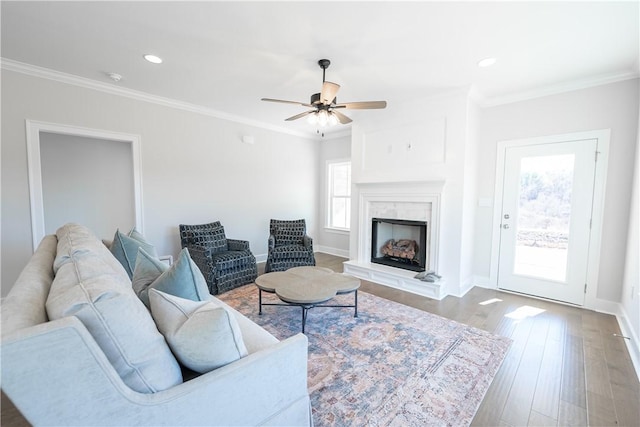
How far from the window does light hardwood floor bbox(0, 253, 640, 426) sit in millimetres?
2862

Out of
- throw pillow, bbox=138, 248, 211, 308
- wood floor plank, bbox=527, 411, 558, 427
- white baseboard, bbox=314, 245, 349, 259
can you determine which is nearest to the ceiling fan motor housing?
throw pillow, bbox=138, 248, 211, 308

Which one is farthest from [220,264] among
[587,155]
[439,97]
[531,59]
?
[587,155]

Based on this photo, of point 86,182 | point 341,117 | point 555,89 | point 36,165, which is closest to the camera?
point 341,117

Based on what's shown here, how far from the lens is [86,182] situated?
15.0ft

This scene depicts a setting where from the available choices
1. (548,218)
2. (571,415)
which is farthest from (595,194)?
(571,415)

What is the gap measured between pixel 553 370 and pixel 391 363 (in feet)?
4.02

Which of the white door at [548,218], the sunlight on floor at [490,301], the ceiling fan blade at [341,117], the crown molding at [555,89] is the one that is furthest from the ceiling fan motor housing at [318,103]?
the sunlight on floor at [490,301]

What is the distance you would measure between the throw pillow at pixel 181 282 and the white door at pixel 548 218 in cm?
390

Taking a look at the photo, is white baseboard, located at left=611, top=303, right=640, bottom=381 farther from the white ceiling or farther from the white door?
the white ceiling

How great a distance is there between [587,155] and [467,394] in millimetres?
3083

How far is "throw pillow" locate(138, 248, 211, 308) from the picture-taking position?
1309mm

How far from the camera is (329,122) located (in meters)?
2.87

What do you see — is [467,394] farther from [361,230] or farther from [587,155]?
[587,155]

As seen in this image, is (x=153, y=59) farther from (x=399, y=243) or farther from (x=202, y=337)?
(x=399, y=243)
